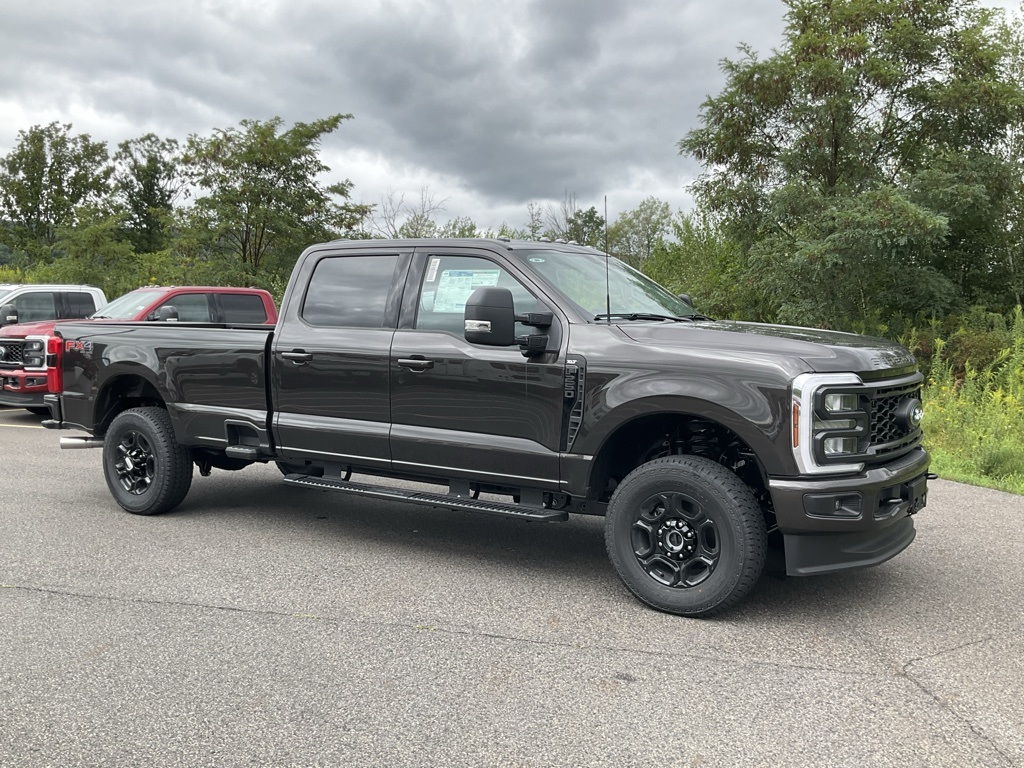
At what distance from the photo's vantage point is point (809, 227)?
17625 millimetres

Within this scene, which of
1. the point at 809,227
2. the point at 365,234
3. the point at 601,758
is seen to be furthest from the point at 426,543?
the point at 365,234

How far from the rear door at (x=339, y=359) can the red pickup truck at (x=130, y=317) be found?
5608 millimetres

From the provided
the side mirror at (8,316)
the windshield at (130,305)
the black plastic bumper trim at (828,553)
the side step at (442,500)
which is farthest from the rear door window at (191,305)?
the black plastic bumper trim at (828,553)

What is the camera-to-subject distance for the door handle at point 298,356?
6031mm

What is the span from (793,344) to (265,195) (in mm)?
20131

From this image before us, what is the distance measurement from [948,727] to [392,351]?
3597 mm

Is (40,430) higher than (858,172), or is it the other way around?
(858,172)

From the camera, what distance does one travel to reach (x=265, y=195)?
22.7 meters

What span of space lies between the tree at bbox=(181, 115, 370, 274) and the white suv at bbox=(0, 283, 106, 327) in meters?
7.56

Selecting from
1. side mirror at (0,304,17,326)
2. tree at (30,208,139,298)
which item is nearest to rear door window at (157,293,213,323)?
side mirror at (0,304,17,326)

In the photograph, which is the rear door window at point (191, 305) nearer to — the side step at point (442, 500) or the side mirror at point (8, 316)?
the side mirror at point (8, 316)

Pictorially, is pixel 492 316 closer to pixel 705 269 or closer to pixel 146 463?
pixel 146 463

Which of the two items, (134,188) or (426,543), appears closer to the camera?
(426,543)

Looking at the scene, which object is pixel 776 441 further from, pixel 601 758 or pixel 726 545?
pixel 601 758
